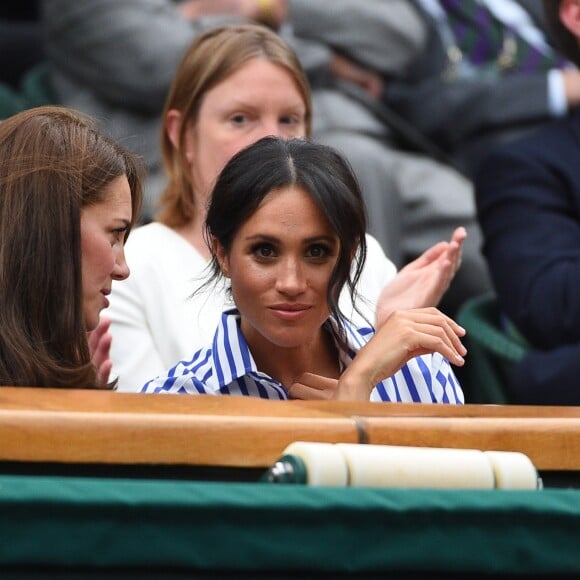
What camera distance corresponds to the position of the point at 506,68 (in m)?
4.19

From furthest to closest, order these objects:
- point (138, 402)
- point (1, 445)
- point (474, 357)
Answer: point (474, 357), point (138, 402), point (1, 445)

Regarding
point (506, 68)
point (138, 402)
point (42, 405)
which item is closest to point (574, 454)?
point (138, 402)

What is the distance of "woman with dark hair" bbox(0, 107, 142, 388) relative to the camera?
1.86 meters

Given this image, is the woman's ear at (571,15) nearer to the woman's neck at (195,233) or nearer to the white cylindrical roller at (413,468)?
the woman's neck at (195,233)

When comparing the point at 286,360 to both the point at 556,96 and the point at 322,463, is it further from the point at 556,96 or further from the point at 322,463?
the point at 556,96

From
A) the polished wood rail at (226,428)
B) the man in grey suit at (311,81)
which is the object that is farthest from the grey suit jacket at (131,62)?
the polished wood rail at (226,428)

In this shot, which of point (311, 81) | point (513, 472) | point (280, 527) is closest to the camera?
point (280, 527)

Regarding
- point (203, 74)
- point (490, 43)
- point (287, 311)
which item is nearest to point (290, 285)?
point (287, 311)

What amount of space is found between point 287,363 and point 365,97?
194 cm

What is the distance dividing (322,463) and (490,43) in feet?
9.69

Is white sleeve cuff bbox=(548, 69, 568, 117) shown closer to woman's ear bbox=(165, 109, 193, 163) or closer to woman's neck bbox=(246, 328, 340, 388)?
woman's ear bbox=(165, 109, 193, 163)

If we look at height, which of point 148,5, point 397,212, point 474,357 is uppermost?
point 148,5

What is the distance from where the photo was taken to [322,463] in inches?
57.1

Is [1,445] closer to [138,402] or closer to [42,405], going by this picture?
[42,405]
